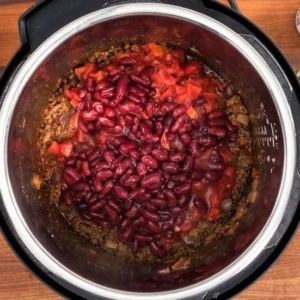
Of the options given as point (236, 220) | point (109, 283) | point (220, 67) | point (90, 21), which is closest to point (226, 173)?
point (236, 220)

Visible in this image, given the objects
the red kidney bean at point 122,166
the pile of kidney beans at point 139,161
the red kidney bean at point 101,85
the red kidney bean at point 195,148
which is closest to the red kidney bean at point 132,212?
the pile of kidney beans at point 139,161

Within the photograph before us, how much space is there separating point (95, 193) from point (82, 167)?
3.0 inches

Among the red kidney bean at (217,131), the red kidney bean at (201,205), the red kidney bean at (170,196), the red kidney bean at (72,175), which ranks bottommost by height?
the red kidney bean at (201,205)

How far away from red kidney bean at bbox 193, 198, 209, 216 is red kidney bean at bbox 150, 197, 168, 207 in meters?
0.08

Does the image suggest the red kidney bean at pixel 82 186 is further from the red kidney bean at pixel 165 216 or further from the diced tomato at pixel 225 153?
the diced tomato at pixel 225 153

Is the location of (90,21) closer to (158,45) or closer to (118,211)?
(158,45)

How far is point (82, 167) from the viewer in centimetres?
149

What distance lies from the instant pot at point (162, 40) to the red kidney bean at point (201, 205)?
10 centimetres

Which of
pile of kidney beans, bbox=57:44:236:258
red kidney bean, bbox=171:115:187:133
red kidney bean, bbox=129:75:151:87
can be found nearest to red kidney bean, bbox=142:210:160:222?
pile of kidney beans, bbox=57:44:236:258

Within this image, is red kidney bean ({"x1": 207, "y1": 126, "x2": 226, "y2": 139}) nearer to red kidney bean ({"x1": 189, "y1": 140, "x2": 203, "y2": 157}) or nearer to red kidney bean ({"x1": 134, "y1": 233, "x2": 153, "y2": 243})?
red kidney bean ({"x1": 189, "y1": 140, "x2": 203, "y2": 157})

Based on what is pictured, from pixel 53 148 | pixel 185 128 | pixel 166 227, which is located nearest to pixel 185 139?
pixel 185 128

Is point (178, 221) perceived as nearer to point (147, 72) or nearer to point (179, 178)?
point (179, 178)

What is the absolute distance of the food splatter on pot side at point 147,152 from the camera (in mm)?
1486

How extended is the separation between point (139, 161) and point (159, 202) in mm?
112
